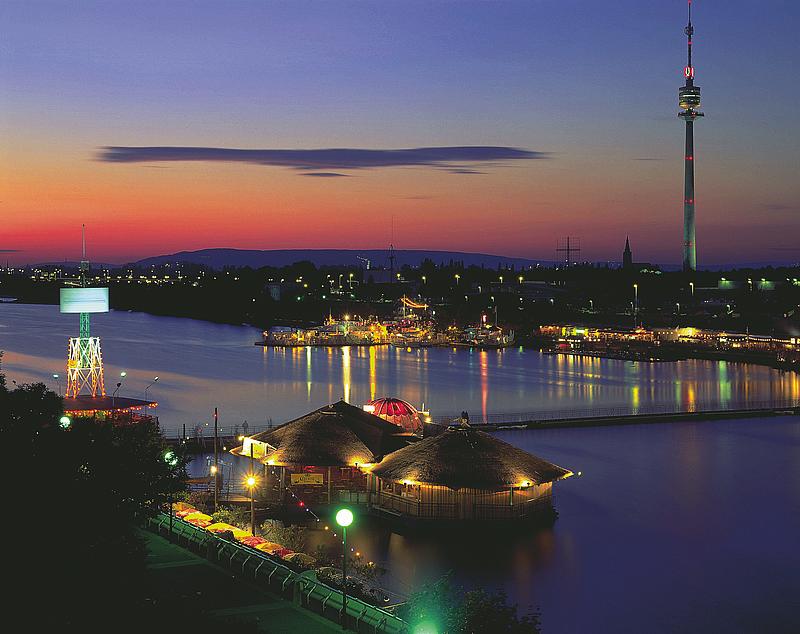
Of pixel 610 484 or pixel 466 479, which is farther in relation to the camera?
pixel 610 484

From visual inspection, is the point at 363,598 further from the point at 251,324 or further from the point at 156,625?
the point at 251,324

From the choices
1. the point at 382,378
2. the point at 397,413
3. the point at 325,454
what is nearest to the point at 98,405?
the point at 397,413

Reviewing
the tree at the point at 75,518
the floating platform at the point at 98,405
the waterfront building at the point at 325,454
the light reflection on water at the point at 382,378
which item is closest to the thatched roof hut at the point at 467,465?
the waterfront building at the point at 325,454

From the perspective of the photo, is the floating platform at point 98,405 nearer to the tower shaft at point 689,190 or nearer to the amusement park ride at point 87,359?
the amusement park ride at point 87,359

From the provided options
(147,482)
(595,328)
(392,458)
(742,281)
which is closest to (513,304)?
(595,328)

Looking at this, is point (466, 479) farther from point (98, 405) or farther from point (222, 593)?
point (98, 405)

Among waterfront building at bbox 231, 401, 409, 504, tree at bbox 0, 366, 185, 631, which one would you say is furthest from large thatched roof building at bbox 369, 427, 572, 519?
tree at bbox 0, 366, 185, 631

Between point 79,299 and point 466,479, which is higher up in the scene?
point 79,299
